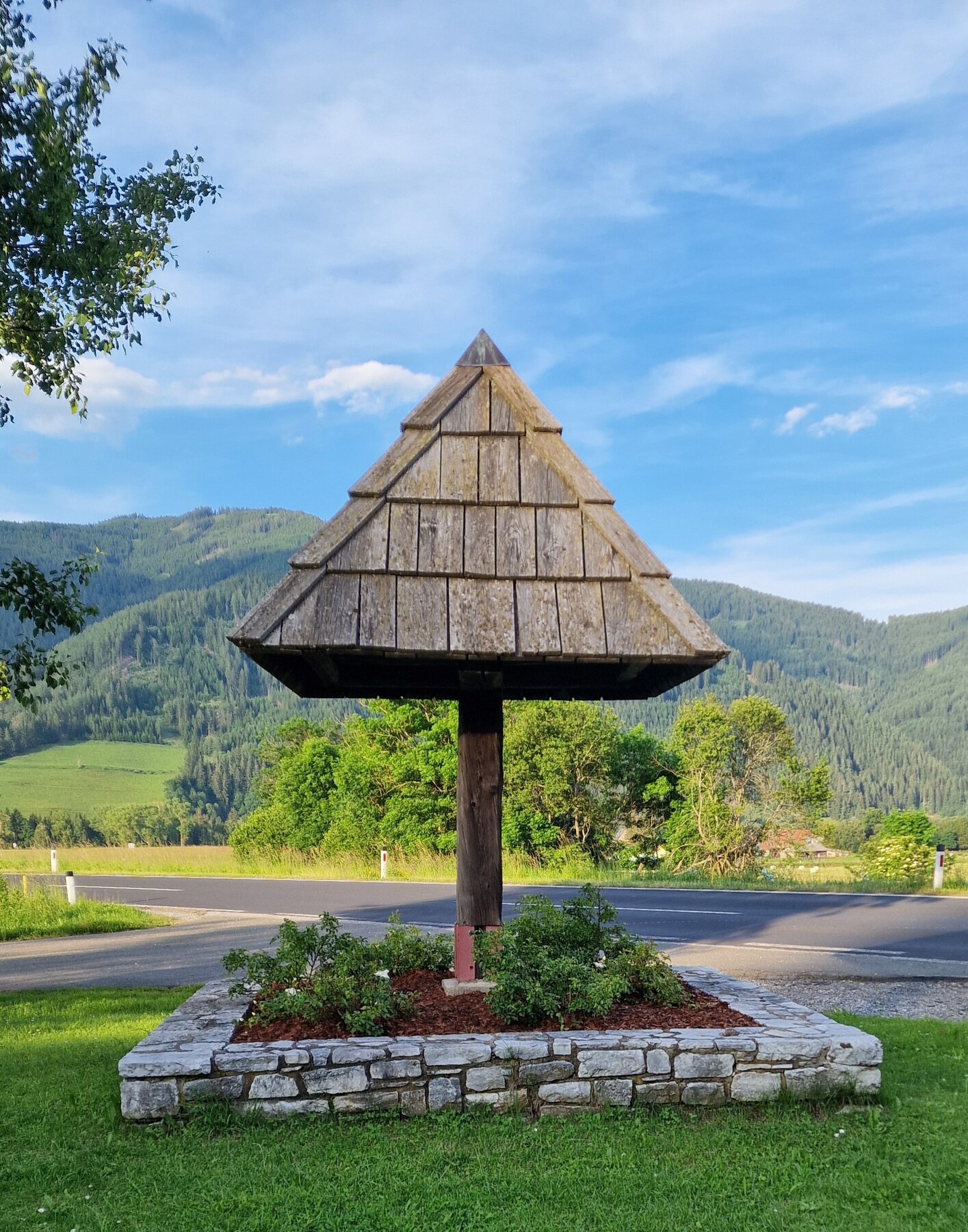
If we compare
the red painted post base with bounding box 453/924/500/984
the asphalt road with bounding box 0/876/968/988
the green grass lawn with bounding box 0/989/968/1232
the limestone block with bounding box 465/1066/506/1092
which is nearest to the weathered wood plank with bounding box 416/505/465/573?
the red painted post base with bounding box 453/924/500/984

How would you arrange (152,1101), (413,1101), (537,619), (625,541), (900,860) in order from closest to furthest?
(152,1101) → (413,1101) → (537,619) → (625,541) → (900,860)

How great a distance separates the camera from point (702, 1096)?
224 inches

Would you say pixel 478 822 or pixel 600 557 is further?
pixel 478 822

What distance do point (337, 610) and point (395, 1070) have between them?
2515 mm

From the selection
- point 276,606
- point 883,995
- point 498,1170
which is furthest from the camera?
point 883,995

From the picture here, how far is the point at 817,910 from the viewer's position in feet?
51.7

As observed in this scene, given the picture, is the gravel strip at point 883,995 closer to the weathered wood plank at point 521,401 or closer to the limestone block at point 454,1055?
the limestone block at point 454,1055

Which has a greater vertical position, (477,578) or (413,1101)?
(477,578)

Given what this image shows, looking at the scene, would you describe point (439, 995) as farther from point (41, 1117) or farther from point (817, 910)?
point (817, 910)

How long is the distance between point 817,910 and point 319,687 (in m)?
11.2

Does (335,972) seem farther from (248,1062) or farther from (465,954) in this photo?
(248,1062)

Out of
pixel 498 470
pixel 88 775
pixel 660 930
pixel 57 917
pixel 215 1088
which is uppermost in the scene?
pixel 498 470

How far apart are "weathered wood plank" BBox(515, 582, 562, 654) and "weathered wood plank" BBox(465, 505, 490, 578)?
234mm

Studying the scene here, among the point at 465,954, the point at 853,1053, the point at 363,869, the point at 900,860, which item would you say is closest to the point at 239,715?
the point at 363,869
